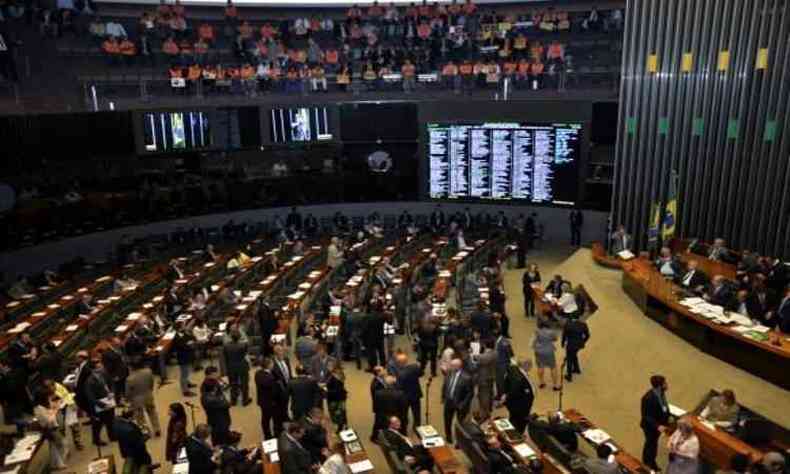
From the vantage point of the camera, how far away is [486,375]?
907 cm

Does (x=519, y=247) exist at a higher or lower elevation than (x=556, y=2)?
lower

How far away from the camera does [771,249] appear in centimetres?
1352

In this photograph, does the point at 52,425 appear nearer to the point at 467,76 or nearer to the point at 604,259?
the point at 604,259

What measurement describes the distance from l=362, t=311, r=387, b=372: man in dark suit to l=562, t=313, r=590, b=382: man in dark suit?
9.83ft

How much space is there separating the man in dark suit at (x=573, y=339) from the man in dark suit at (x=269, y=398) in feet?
14.9

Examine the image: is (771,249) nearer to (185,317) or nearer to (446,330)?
(446,330)

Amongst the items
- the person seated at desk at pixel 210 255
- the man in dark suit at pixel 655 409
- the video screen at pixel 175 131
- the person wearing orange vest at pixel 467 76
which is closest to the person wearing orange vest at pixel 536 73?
the person wearing orange vest at pixel 467 76

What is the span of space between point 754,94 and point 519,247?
669 cm

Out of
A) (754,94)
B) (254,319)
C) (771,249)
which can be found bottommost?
(254,319)

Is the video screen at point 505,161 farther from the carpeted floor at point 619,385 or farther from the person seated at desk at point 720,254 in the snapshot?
the carpeted floor at point 619,385

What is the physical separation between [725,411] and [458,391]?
10.3 ft

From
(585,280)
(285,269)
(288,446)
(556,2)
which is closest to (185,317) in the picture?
(285,269)

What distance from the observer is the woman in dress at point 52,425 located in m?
8.15

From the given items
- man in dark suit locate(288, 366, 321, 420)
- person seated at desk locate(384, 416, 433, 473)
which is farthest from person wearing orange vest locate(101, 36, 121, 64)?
person seated at desk locate(384, 416, 433, 473)
